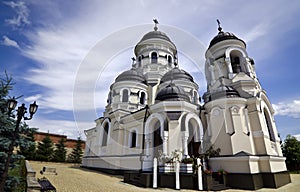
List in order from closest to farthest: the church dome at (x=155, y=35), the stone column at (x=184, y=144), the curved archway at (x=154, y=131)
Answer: the stone column at (x=184, y=144), the curved archway at (x=154, y=131), the church dome at (x=155, y=35)

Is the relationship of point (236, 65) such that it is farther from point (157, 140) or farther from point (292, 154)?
point (292, 154)

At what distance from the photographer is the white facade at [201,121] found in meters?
11.1

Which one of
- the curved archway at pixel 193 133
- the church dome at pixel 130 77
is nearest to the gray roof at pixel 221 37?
the church dome at pixel 130 77

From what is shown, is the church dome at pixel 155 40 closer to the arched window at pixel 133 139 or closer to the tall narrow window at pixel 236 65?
the tall narrow window at pixel 236 65

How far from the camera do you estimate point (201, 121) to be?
12984 millimetres

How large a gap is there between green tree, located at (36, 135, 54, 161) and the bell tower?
23.5m

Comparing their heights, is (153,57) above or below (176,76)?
above

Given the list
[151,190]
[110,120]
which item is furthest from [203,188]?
[110,120]

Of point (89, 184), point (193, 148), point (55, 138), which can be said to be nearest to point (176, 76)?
point (193, 148)

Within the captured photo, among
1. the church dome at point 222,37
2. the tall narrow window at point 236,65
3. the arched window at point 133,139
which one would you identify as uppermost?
the church dome at point 222,37

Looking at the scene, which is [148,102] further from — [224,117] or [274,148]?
[274,148]

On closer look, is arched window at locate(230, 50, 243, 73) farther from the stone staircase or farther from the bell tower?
the stone staircase

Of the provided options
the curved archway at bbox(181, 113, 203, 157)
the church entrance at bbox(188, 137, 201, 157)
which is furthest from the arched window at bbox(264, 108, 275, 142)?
the church entrance at bbox(188, 137, 201, 157)

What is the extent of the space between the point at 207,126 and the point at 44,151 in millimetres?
23804
